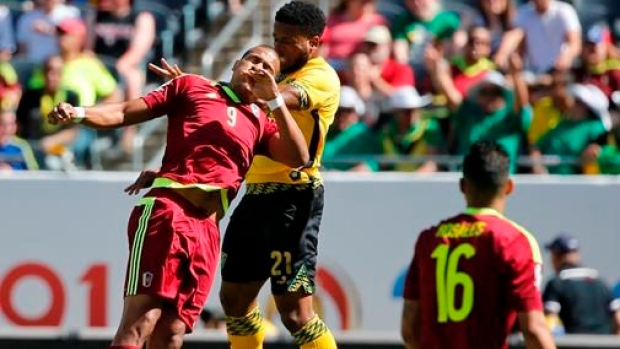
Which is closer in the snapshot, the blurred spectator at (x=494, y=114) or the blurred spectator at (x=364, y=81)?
the blurred spectator at (x=494, y=114)

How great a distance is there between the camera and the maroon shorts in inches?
319

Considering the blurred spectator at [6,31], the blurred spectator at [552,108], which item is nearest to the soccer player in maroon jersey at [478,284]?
the blurred spectator at [552,108]

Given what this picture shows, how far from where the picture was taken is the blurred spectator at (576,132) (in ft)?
43.0

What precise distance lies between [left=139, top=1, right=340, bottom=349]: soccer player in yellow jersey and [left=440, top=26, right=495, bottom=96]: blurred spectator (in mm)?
4869

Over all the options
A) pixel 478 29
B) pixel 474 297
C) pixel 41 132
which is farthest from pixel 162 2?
pixel 474 297

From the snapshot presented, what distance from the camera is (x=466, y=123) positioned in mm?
13273

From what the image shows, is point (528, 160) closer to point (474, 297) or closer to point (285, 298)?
point (285, 298)

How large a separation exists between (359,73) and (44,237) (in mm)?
2978

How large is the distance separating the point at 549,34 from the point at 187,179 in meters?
6.90

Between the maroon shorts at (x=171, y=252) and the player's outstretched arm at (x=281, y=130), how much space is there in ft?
1.67

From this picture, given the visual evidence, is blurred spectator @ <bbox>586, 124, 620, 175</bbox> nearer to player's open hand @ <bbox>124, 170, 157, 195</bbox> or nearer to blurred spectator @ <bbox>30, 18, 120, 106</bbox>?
blurred spectator @ <bbox>30, 18, 120, 106</bbox>

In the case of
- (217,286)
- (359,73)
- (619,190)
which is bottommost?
(217,286)

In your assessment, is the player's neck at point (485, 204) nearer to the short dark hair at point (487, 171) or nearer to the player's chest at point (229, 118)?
the short dark hair at point (487, 171)

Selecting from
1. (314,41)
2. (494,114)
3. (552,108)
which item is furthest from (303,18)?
(552,108)
